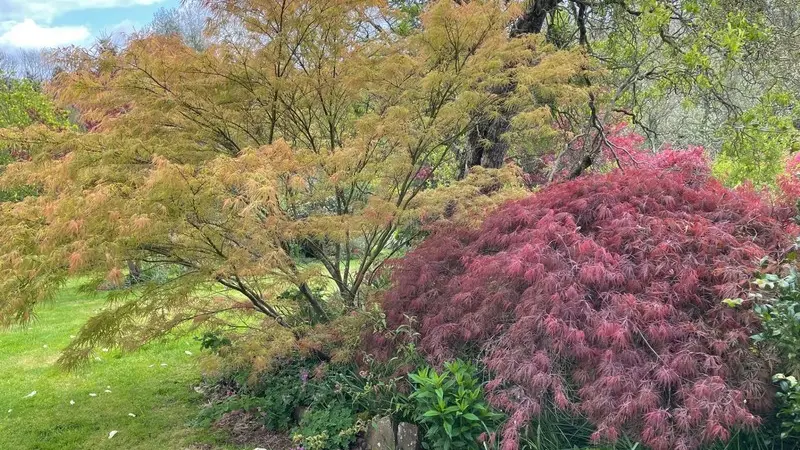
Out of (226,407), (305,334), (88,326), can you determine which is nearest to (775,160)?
(305,334)

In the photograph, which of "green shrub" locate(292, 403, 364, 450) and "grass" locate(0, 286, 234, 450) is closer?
"green shrub" locate(292, 403, 364, 450)

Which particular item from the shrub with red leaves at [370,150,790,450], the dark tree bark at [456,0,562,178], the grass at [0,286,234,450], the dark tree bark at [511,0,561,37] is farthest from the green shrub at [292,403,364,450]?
the dark tree bark at [511,0,561,37]

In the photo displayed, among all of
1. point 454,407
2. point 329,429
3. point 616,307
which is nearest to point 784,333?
point 616,307

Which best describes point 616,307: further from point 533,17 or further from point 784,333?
point 533,17

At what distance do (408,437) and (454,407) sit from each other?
0.51m

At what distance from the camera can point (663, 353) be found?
103 inches

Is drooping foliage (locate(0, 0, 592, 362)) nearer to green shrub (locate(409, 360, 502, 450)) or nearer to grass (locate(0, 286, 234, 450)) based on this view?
grass (locate(0, 286, 234, 450))

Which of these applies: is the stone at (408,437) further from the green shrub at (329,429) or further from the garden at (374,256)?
the green shrub at (329,429)

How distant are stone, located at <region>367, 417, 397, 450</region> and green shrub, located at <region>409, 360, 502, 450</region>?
31cm

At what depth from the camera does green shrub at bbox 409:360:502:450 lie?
2.89 m

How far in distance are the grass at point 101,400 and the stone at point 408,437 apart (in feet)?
4.63

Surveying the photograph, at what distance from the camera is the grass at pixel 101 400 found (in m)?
3.98

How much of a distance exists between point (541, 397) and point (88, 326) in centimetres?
272

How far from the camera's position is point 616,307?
2727 millimetres
